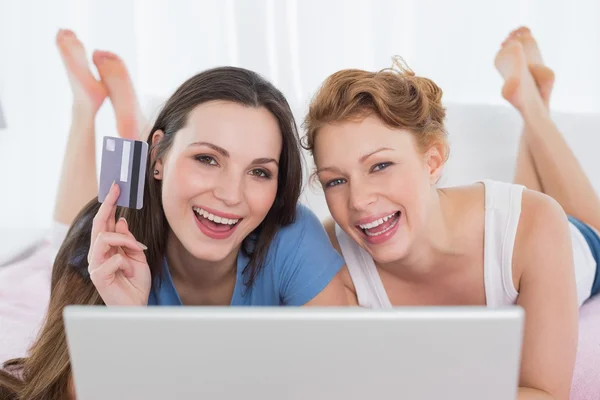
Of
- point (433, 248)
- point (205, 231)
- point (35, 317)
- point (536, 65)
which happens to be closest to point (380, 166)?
point (433, 248)

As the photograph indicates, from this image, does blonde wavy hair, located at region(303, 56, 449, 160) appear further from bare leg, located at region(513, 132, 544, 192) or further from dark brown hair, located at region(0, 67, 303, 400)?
bare leg, located at region(513, 132, 544, 192)

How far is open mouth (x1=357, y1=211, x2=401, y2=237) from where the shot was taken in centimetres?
144

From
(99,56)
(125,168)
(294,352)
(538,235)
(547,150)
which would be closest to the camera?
(294,352)

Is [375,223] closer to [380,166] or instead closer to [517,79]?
[380,166]

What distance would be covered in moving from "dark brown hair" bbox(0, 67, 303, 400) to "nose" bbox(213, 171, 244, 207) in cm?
16

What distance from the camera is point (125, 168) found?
4.27 feet

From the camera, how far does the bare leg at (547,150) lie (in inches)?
88.0

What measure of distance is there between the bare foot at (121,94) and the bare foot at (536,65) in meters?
1.42

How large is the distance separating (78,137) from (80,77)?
221 mm

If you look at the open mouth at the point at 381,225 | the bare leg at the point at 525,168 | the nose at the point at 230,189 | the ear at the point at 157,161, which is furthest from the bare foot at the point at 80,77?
the bare leg at the point at 525,168

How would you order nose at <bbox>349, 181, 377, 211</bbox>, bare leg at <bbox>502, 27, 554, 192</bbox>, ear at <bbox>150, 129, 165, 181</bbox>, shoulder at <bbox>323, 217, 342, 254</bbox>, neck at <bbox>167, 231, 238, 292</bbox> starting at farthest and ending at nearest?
1. bare leg at <bbox>502, 27, 554, 192</bbox>
2. shoulder at <bbox>323, 217, 342, 254</bbox>
3. neck at <bbox>167, 231, 238, 292</bbox>
4. ear at <bbox>150, 129, 165, 181</bbox>
5. nose at <bbox>349, 181, 377, 211</bbox>

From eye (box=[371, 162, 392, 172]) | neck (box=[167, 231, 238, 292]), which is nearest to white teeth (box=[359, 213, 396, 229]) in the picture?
eye (box=[371, 162, 392, 172])

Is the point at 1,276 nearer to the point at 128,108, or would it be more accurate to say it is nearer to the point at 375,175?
the point at 128,108

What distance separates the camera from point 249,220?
1.44m
